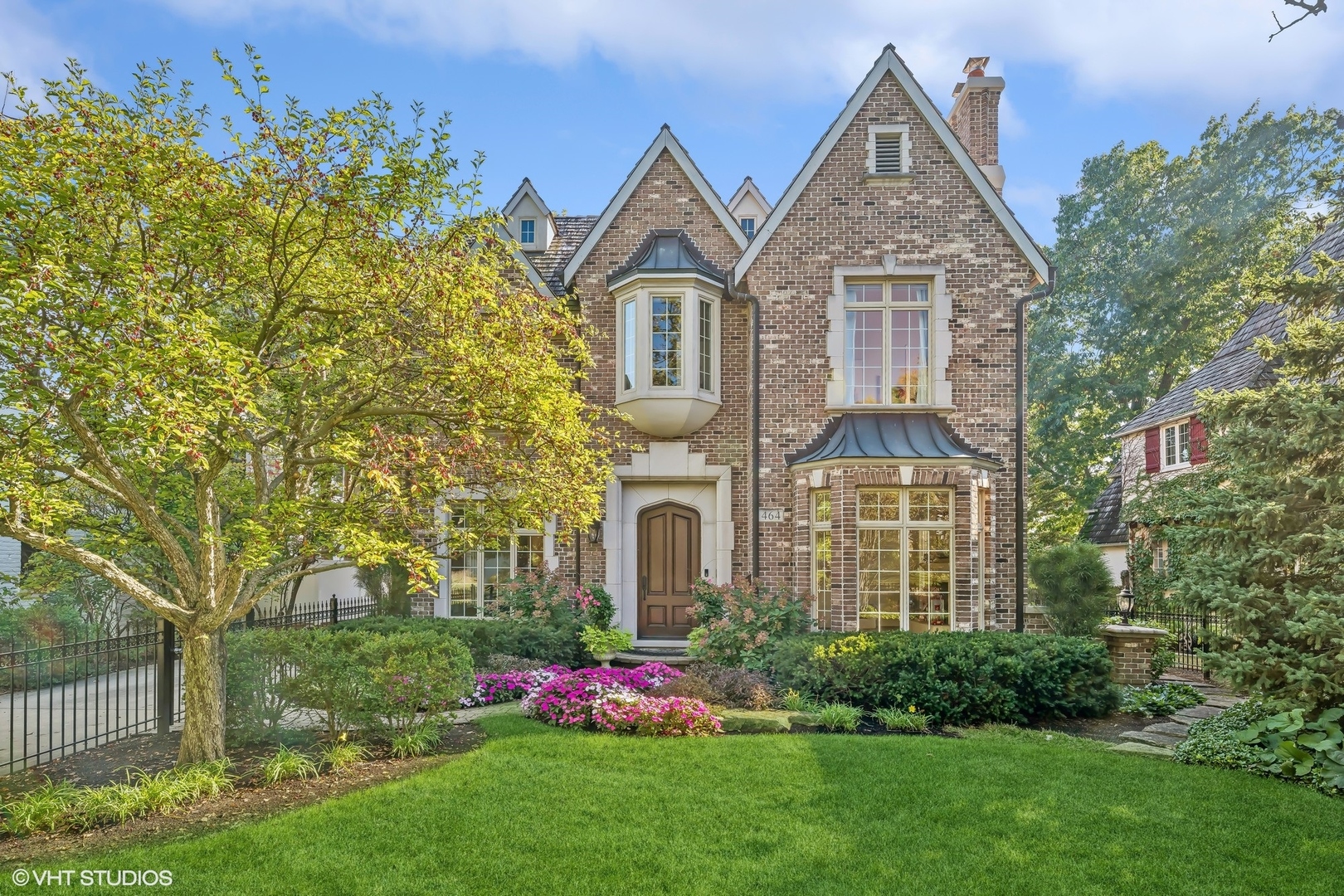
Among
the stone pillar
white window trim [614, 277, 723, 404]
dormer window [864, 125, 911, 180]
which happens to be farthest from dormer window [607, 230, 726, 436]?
the stone pillar

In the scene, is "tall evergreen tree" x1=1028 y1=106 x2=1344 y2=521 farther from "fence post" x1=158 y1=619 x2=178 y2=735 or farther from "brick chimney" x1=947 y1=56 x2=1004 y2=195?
"fence post" x1=158 y1=619 x2=178 y2=735

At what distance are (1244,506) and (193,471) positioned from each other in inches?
370

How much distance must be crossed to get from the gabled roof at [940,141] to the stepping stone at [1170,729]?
6.90 metres

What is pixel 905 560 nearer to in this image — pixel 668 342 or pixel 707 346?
pixel 707 346

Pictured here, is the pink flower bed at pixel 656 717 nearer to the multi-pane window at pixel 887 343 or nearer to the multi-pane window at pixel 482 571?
the multi-pane window at pixel 482 571

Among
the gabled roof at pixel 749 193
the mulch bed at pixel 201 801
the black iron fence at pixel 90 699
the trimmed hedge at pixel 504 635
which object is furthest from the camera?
the gabled roof at pixel 749 193

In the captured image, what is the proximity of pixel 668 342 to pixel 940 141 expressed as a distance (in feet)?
18.1

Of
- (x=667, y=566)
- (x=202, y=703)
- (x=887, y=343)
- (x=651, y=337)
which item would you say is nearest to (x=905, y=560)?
(x=887, y=343)

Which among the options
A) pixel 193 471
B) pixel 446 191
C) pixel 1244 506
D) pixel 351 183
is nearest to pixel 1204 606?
pixel 1244 506

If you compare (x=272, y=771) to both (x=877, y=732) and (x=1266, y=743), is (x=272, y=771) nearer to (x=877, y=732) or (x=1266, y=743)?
(x=877, y=732)

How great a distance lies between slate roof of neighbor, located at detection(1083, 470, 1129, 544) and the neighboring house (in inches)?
0.9

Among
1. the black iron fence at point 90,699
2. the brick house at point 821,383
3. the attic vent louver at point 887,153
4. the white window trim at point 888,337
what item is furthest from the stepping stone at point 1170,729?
the black iron fence at point 90,699

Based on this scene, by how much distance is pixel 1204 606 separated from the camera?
7.47 meters

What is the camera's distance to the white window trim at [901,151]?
41.1 ft
